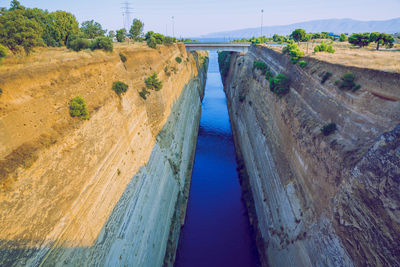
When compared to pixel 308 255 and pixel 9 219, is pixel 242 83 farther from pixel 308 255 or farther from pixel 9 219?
pixel 9 219

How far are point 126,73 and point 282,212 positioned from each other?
47.0 feet

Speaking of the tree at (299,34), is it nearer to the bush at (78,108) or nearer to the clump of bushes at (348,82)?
the clump of bushes at (348,82)

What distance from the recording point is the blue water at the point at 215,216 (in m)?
15.4

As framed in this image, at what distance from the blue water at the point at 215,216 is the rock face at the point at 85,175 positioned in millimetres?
1417

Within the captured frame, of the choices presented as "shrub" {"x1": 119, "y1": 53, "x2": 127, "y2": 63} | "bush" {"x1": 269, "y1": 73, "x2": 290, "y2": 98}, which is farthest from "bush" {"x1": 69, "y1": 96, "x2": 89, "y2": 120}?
"bush" {"x1": 269, "y1": 73, "x2": 290, "y2": 98}

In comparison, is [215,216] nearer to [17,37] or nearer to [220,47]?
[17,37]

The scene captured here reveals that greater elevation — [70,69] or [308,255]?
[70,69]

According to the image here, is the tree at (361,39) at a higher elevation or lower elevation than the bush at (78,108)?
higher

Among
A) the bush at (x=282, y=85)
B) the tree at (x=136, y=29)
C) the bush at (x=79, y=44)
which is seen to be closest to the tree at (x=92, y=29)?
the tree at (x=136, y=29)

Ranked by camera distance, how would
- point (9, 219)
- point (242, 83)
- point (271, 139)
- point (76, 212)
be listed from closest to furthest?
point (9, 219) < point (76, 212) < point (271, 139) < point (242, 83)

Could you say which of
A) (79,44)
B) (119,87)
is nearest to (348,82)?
(119,87)

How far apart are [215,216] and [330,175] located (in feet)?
38.5

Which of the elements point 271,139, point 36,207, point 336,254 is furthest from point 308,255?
point 36,207

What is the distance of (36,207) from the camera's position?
6859 mm
